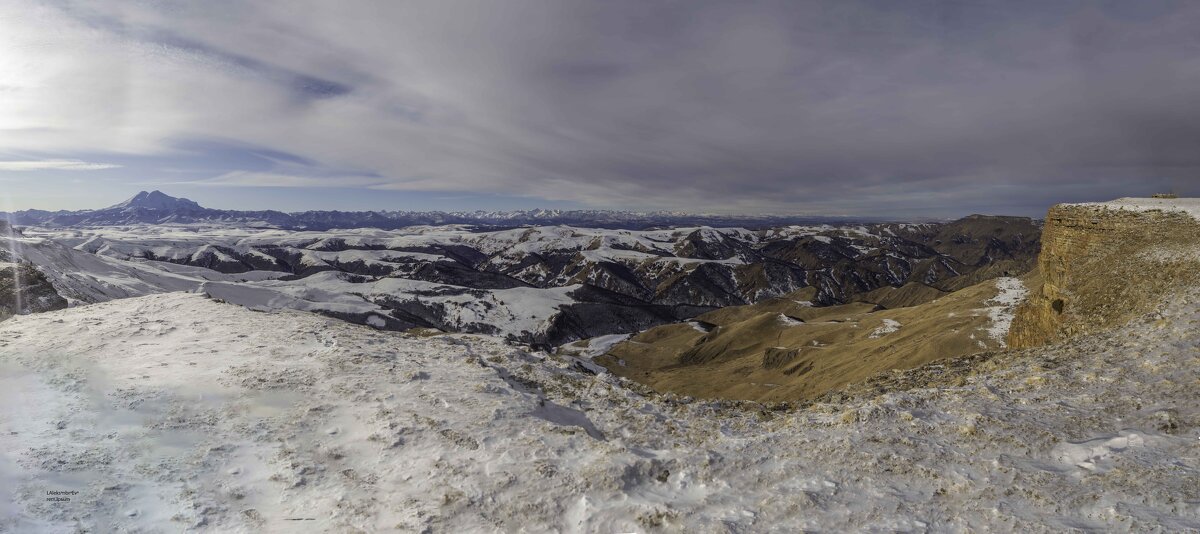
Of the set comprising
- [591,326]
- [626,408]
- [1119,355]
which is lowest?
[591,326]

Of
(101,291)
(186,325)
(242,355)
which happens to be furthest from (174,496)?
(101,291)

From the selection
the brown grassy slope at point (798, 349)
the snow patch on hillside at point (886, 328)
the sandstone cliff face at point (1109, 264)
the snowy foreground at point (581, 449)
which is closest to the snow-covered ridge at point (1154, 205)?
the sandstone cliff face at point (1109, 264)

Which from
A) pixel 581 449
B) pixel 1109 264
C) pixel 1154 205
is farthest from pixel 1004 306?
pixel 581 449

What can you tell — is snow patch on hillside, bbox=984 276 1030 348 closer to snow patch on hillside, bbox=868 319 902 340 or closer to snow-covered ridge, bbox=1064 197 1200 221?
snow patch on hillside, bbox=868 319 902 340

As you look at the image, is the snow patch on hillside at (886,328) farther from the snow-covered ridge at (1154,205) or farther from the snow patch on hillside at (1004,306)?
the snow-covered ridge at (1154,205)

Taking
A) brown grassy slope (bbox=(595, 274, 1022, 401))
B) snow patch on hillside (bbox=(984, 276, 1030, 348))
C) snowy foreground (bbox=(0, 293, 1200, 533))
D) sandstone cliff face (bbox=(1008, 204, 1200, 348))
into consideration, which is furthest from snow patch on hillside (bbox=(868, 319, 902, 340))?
snowy foreground (bbox=(0, 293, 1200, 533))

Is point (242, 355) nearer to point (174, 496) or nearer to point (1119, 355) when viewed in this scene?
point (174, 496)

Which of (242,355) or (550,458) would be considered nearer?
(550,458)
